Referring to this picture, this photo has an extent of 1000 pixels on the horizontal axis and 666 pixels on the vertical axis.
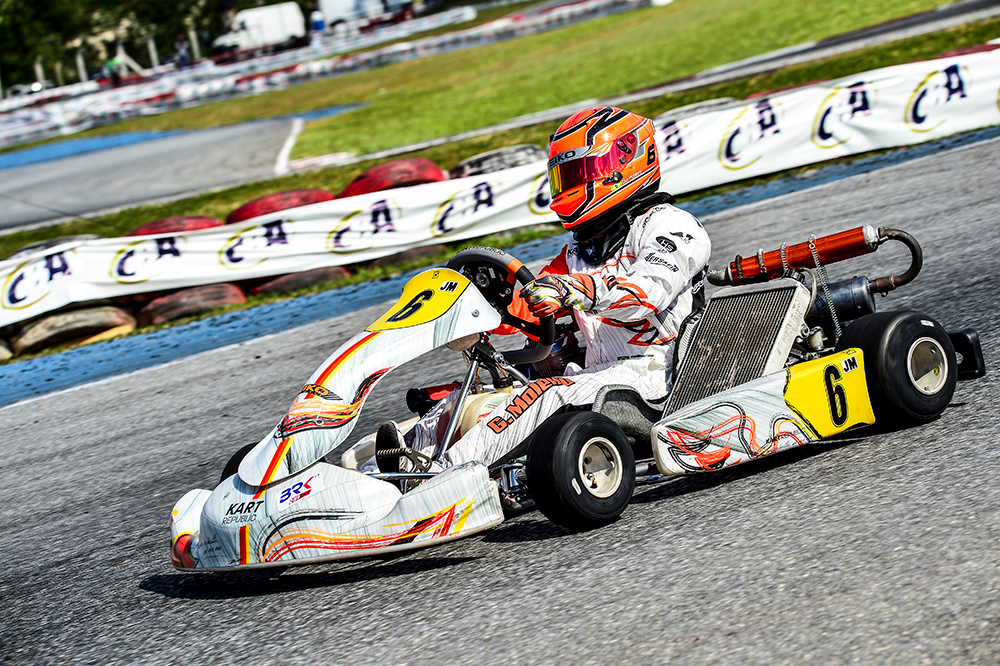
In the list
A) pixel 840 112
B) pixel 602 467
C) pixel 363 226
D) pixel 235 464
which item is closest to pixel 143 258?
pixel 363 226

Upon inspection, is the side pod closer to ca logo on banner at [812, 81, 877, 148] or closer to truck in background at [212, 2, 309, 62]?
ca logo on banner at [812, 81, 877, 148]

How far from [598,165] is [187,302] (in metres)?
6.00

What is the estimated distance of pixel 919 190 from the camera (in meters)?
7.61

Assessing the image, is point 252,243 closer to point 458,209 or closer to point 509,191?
point 458,209

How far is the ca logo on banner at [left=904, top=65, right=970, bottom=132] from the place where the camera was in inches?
378

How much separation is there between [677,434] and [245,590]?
1.45 metres

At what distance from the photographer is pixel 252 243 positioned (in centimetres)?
929

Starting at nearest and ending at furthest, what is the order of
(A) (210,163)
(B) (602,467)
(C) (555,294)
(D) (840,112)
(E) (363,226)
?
(B) (602,467), (C) (555,294), (E) (363,226), (D) (840,112), (A) (210,163)

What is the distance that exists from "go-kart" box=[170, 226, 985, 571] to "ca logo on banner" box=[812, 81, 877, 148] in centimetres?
617

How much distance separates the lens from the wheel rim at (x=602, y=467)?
3.25 meters

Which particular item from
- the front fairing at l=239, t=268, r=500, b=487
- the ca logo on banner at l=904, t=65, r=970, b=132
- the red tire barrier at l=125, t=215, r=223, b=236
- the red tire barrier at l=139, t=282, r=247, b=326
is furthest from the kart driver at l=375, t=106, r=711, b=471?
the ca logo on banner at l=904, t=65, r=970, b=132

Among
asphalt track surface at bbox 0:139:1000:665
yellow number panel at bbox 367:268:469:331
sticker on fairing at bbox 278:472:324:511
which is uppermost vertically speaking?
yellow number panel at bbox 367:268:469:331

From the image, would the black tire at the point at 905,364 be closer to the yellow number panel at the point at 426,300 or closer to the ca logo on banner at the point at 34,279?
the yellow number panel at the point at 426,300

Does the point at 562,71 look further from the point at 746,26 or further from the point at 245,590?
the point at 245,590
